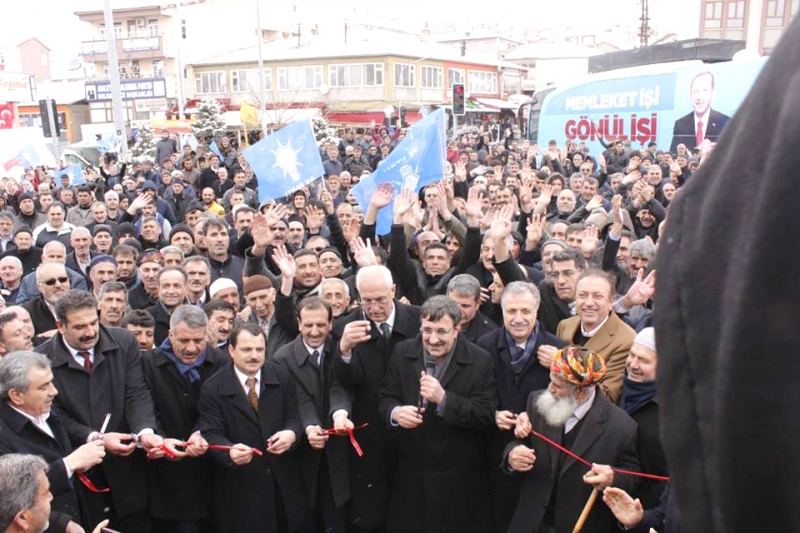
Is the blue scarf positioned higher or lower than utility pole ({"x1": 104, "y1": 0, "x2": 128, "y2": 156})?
lower

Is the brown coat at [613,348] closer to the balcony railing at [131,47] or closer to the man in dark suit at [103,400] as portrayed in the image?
the man in dark suit at [103,400]

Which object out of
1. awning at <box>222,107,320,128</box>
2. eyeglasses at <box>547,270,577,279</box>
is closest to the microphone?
eyeglasses at <box>547,270,577,279</box>

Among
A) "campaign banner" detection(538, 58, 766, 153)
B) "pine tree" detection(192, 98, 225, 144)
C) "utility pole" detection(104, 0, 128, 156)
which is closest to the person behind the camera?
"utility pole" detection(104, 0, 128, 156)

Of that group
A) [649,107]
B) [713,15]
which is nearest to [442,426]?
[649,107]

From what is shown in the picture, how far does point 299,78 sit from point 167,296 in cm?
4955

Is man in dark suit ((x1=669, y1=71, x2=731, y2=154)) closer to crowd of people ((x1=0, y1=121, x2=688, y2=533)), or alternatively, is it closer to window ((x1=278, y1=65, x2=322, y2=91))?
crowd of people ((x1=0, y1=121, x2=688, y2=533))

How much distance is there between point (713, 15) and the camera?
51406 millimetres

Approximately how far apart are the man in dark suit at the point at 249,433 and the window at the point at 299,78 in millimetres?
49891

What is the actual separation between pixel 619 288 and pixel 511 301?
243 cm

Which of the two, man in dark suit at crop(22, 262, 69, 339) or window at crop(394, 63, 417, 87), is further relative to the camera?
window at crop(394, 63, 417, 87)

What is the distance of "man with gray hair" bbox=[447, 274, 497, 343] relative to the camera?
521 cm

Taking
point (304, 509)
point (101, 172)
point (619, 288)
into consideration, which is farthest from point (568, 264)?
point (101, 172)

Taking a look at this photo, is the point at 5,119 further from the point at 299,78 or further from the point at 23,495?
the point at 23,495

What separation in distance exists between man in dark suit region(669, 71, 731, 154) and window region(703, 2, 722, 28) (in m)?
38.0
